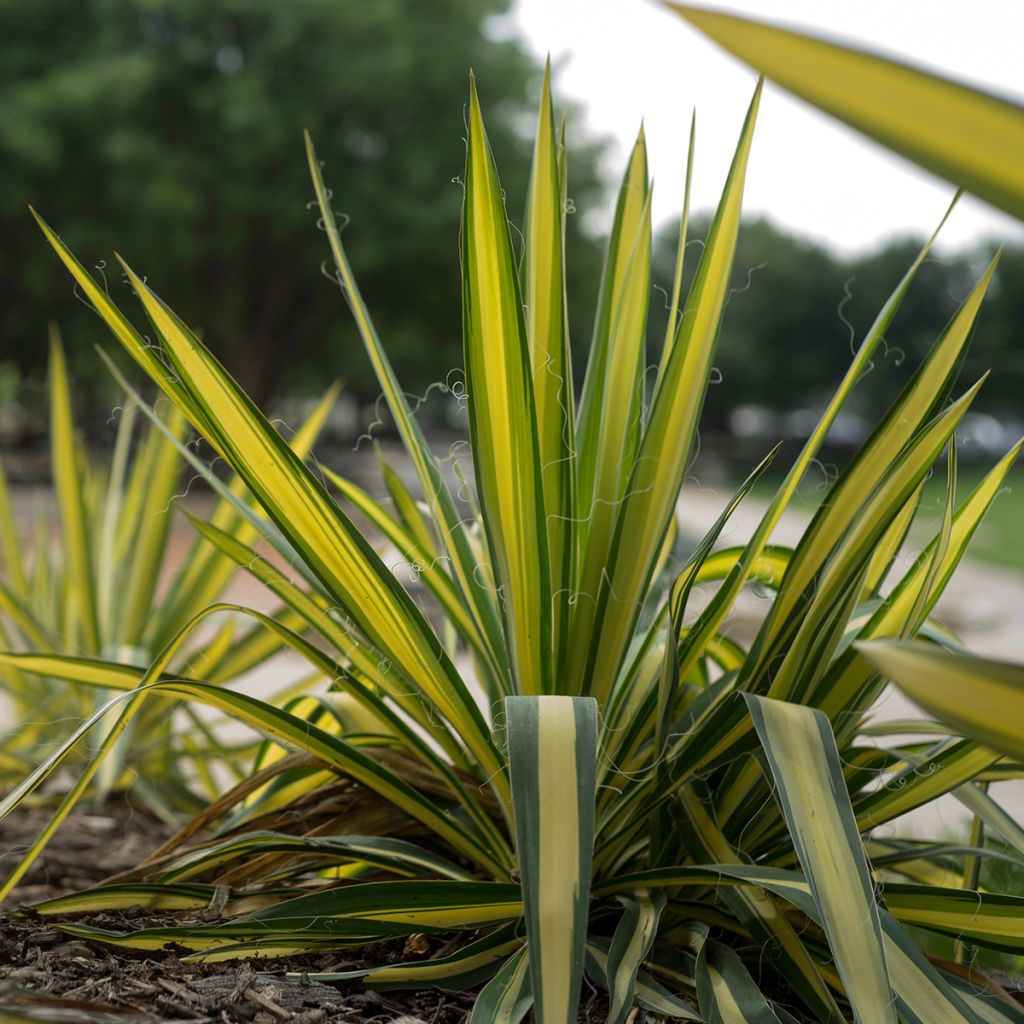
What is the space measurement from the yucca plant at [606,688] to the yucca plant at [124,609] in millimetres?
781

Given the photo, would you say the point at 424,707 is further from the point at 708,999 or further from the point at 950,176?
the point at 950,176

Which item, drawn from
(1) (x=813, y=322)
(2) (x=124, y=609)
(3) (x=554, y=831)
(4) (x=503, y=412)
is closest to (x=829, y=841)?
(3) (x=554, y=831)

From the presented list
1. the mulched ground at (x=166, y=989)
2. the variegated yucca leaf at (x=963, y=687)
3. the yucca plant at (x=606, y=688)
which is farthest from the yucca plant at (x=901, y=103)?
the mulched ground at (x=166, y=989)

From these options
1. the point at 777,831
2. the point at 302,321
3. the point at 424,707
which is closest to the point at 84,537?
the point at 424,707

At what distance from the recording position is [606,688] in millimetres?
1141

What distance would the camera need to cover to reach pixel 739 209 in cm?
111

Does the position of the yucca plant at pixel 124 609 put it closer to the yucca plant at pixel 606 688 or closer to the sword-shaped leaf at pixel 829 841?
the yucca plant at pixel 606 688

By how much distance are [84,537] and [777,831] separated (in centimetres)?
158

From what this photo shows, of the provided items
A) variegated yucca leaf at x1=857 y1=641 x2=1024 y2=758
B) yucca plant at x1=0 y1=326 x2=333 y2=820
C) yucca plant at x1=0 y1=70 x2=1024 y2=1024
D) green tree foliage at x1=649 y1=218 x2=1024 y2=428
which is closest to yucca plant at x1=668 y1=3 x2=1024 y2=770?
variegated yucca leaf at x1=857 y1=641 x2=1024 y2=758

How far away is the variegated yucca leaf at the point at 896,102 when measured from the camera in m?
0.52

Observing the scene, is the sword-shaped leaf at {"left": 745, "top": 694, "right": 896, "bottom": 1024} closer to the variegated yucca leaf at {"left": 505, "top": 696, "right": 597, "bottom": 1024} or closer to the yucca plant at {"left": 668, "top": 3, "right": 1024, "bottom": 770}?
the variegated yucca leaf at {"left": 505, "top": 696, "right": 597, "bottom": 1024}

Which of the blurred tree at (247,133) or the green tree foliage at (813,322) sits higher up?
the green tree foliage at (813,322)

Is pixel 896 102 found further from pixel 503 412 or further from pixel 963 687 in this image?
pixel 503 412

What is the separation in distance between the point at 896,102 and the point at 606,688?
730 mm
